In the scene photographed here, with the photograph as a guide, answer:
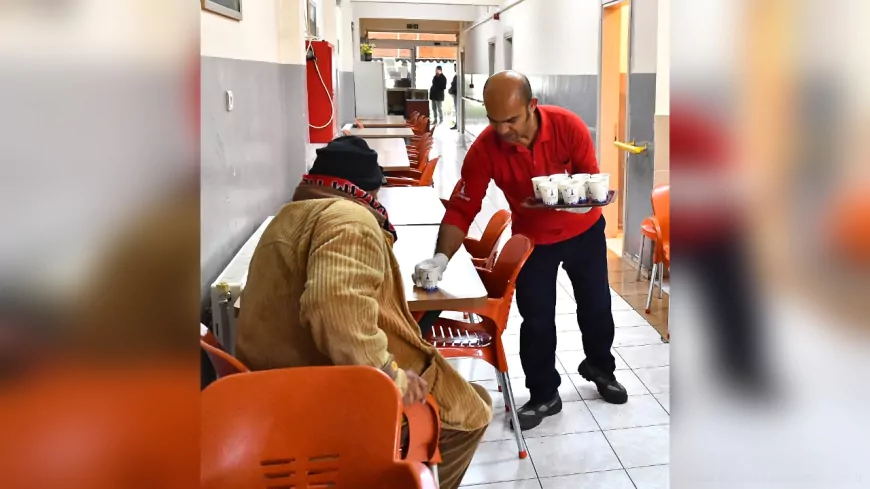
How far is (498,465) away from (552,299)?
699 mm

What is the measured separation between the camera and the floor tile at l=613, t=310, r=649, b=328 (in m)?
4.13

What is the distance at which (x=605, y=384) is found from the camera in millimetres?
3160

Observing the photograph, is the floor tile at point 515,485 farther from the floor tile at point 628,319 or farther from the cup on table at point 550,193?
the floor tile at point 628,319

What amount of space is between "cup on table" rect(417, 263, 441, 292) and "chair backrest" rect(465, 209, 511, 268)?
0.66 metres

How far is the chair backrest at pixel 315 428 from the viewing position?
1.37m

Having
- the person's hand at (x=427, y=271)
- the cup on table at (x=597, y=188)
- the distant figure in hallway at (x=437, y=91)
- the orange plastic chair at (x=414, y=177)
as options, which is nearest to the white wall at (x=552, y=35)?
the orange plastic chair at (x=414, y=177)

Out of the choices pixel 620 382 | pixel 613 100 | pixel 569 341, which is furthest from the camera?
pixel 613 100

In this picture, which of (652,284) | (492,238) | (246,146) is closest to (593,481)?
(492,238)

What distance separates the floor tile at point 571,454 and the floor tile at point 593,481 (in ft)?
0.09

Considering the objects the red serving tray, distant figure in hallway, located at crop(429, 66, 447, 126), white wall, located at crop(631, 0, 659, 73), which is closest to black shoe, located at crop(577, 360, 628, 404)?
the red serving tray

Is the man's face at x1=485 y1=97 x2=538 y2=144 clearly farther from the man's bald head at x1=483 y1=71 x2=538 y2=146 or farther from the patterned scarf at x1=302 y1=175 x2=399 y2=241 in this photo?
the patterned scarf at x1=302 y1=175 x2=399 y2=241

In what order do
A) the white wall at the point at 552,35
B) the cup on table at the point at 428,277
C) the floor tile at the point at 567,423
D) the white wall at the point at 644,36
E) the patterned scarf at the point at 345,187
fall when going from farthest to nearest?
the white wall at the point at 552,35 → the white wall at the point at 644,36 → the floor tile at the point at 567,423 → the cup on table at the point at 428,277 → the patterned scarf at the point at 345,187

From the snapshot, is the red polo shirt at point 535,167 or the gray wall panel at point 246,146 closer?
the gray wall panel at point 246,146

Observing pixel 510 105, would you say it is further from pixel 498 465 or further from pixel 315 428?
pixel 315 428
